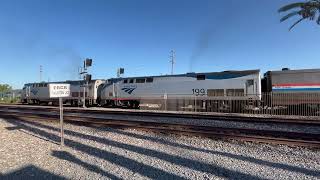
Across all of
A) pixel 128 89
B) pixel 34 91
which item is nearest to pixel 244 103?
pixel 128 89

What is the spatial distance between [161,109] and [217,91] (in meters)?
5.86

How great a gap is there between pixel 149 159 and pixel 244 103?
1769cm

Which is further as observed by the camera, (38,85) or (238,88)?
(38,85)

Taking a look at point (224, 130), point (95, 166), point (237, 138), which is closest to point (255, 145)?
point (237, 138)

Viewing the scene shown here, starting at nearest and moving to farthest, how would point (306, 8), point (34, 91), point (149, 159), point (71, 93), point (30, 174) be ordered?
point (30, 174) → point (149, 159) → point (306, 8) → point (71, 93) → point (34, 91)

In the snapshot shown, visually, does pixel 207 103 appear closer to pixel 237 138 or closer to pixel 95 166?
pixel 237 138

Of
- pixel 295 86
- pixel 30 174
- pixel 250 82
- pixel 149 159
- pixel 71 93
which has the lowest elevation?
pixel 30 174

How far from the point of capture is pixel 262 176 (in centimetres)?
596

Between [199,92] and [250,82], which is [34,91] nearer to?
[199,92]

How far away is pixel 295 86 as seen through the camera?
2178 cm

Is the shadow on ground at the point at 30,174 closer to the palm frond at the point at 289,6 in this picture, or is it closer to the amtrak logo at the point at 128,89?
the palm frond at the point at 289,6

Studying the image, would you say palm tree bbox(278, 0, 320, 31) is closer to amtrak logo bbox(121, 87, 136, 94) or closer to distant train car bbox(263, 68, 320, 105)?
distant train car bbox(263, 68, 320, 105)

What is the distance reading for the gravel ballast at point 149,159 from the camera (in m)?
6.27

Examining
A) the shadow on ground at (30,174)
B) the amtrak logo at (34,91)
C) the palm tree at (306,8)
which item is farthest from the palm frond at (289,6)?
the amtrak logo at (34,91)
